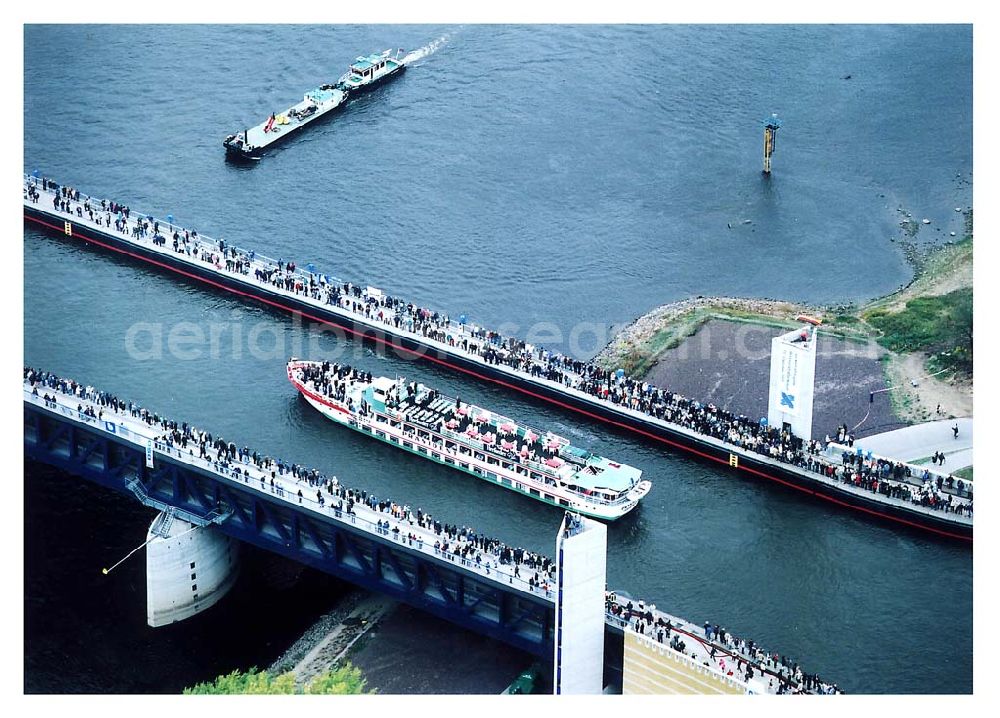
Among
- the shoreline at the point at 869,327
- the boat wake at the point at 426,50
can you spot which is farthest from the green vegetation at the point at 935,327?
the boat wake at the point at 426,50

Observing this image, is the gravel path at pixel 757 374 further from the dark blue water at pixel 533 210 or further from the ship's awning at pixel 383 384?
the ship's awning at pixel 383 384

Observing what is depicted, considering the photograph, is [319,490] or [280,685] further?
[319,490]

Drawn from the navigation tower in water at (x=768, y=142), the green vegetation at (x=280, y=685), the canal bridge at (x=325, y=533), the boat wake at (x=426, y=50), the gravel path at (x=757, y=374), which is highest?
the boat wake at (x=426, y=50)

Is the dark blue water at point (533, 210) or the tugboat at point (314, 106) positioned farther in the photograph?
the tugboat at point (314, 106)

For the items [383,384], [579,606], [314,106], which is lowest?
[579,606]

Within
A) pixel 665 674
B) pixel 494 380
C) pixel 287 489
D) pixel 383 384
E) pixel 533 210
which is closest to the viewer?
pixel 665 674

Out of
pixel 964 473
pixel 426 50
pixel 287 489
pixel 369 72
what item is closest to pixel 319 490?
pixel 287 489

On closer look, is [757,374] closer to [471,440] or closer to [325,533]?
[471,440]
